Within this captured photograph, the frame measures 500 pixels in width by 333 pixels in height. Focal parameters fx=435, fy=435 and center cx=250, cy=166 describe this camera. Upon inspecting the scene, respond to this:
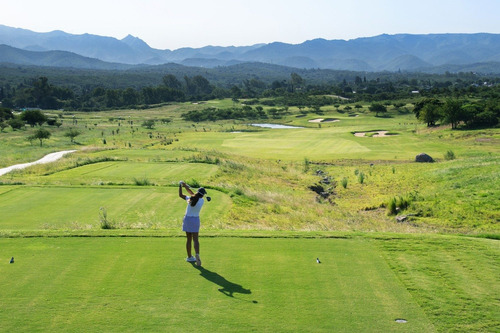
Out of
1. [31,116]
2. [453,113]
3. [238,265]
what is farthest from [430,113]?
[238,265]

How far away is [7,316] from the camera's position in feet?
25.7

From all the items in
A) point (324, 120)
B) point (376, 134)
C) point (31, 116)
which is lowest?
point (324, 120)

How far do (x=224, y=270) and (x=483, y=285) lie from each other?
18.6ft

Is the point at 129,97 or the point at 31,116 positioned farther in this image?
the point at 129,97

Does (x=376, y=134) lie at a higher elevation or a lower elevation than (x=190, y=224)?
lower

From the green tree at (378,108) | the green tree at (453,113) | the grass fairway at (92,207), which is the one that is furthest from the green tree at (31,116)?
the green tree at (378,108)

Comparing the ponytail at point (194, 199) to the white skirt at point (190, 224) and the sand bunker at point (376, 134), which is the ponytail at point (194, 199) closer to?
the white skirt at point (190, 224)

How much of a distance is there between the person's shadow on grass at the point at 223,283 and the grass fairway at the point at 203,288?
0.07 feet

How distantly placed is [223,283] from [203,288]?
49 centimetres

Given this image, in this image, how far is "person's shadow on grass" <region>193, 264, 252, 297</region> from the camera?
8.97m

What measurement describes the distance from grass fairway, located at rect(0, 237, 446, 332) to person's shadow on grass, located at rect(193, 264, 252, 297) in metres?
0.02

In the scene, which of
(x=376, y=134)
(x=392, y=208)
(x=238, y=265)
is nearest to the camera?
(x=238, y=265)

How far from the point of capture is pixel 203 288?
29.8 ft

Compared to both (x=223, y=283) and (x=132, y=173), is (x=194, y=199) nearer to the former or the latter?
(x=223, y=283)
